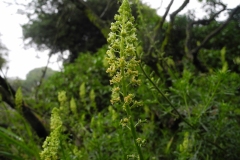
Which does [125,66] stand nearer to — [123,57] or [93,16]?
[123,57]

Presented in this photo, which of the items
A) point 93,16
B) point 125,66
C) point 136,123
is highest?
point 93,16

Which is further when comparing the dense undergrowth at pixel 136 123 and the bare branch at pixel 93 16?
the bare branch at pixel 93 16

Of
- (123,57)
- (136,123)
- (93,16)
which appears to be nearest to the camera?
(123,57)

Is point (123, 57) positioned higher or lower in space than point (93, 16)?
lower

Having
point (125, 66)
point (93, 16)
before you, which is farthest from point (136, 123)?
point (93, 16)

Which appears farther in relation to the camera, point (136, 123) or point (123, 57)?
point (136, 123)

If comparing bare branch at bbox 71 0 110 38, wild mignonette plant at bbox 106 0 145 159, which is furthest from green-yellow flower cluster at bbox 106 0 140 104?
bare branch at bbox 71 0 110 38

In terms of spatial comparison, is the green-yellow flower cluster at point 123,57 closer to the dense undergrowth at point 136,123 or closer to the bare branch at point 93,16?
the dense undergrowth at point 136,123

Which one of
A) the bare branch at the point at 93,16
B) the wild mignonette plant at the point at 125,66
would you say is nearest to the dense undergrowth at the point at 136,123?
the wild mignonette plant at the point at 125,66

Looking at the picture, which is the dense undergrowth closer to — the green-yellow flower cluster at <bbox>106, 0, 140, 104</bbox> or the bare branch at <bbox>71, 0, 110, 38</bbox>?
the green-yellow flower cluster at <bbox>106, 0, 140, 104</bbox>

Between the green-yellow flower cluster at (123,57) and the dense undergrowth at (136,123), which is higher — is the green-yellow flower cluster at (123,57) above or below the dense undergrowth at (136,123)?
above

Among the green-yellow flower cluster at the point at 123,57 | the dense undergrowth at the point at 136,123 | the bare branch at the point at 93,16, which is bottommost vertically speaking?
the dense undergrowth at the point at 136,123

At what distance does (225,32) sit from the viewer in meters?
8.93

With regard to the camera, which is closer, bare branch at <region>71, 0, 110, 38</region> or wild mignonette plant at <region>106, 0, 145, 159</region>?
wild mignonette plant at <region>106, 0, 145, 159</region>
